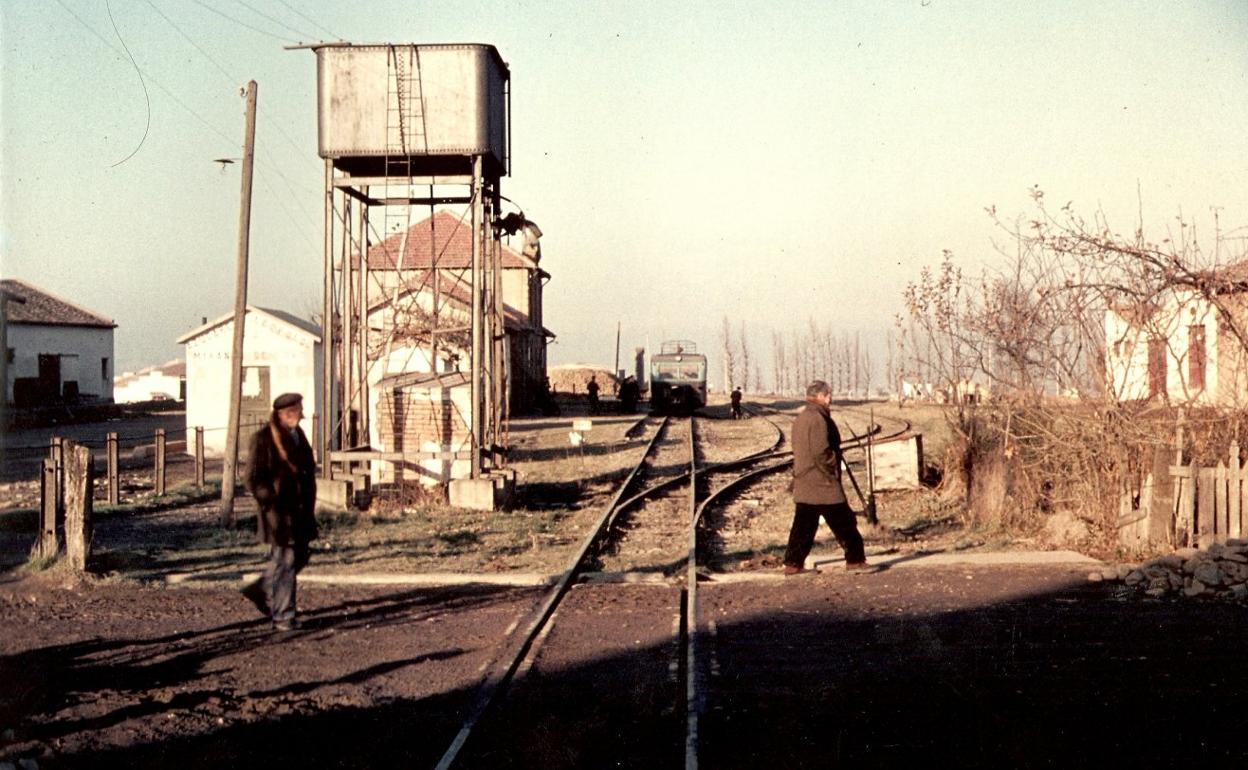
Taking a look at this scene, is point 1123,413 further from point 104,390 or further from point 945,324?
point 104,390

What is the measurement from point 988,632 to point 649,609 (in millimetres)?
2570

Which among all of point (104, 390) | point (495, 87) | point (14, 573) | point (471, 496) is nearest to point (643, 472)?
point (471, 496)

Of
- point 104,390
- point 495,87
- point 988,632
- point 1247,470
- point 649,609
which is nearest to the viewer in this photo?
point 988,632

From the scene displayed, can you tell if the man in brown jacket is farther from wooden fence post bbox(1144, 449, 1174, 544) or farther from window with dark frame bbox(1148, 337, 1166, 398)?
window with dark frame bbox(1148, 337, 1166, 398)

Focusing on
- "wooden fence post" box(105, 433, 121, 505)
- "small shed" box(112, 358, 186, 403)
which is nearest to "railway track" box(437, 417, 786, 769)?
"wooden fence post" box(105, 433, 121, 505)

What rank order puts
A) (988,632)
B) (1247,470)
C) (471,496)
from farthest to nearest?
(471,496) → (1247,470) → (988,632)

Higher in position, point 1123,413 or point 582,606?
point 1123,413

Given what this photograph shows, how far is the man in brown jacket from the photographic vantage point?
1041 centimetres

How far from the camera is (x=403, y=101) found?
17156 mm

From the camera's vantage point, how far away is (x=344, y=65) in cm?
1739

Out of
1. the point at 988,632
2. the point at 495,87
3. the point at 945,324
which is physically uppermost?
the point at 495,87

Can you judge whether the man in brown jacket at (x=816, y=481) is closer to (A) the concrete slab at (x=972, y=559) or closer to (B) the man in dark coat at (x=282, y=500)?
(A) the concrete slab at (x=972, y=559)

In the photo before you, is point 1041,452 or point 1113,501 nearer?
point 1113,501

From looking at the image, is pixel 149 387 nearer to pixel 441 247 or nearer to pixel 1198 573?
pixel 441 247
